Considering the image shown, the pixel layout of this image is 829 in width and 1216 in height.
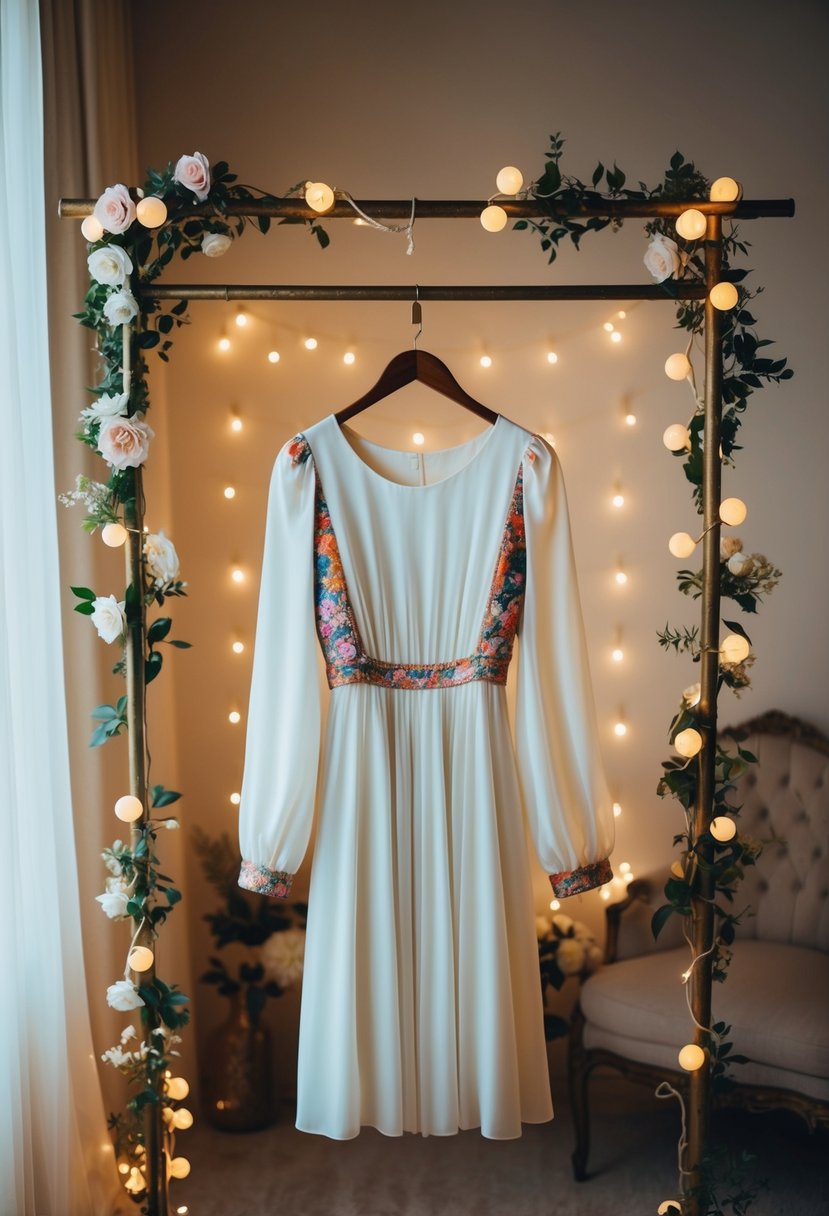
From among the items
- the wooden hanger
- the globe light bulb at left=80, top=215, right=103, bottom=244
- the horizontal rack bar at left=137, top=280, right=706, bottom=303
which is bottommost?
the wooden hanger

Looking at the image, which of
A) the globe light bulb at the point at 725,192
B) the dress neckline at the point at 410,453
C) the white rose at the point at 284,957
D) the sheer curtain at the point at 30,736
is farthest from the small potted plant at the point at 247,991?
the globe light bulb at the point at 725,192

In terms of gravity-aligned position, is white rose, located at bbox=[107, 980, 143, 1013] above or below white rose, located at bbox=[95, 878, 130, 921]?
below

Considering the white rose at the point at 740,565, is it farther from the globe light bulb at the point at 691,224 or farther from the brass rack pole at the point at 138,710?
the brass rack pole at the point at 138,710

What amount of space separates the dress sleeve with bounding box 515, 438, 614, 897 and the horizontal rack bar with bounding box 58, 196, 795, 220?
42 centimetres

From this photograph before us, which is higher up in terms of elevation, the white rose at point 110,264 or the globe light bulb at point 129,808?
the white rose at point 110,264

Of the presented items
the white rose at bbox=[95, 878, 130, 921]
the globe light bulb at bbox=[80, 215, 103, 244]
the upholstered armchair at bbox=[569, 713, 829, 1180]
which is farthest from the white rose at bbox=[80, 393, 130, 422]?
the upholstered armchair at bbox=[569, 713, 829, 1180]

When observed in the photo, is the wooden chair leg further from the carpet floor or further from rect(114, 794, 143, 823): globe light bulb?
rect(114, 794, 143, 823): globe light bulb

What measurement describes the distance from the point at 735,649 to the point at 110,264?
1317mm

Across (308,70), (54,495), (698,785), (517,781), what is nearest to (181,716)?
(54,495)

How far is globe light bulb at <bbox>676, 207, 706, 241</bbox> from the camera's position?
1952 millimetres

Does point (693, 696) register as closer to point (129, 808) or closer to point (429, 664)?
point (429, 664)

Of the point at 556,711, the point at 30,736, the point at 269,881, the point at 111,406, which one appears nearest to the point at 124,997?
the point at 269,881

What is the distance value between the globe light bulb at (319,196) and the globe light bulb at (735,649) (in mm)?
1060

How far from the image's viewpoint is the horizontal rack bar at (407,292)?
2004mm
